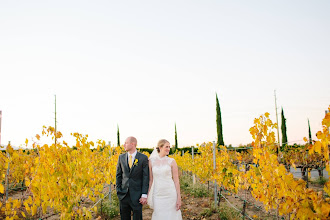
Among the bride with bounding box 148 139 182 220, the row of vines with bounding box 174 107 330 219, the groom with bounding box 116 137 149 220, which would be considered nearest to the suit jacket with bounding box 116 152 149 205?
the groom with bounding box 116 137 149 220

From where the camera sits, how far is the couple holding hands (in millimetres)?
3900

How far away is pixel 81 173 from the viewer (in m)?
3.64

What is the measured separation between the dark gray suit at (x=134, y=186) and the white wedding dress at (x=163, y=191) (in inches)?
11.0

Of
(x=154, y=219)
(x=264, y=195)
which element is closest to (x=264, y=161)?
(x=264, y=195)

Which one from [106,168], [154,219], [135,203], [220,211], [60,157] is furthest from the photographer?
[106,168]

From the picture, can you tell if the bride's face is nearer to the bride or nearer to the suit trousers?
the bride

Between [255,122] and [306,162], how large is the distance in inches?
415

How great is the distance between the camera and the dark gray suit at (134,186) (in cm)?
387

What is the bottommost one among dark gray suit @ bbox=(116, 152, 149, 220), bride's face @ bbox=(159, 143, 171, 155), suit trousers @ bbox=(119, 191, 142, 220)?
suit trousers @ bbox=(119, 191, 142, 220)

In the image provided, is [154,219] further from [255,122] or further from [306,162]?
[306,162]

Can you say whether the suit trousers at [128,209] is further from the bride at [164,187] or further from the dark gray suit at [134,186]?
the bride at [164,187]

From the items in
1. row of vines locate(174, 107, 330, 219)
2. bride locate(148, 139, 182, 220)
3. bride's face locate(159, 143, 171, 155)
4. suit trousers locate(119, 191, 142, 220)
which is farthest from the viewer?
bride locate(148, 139, 182, 220)

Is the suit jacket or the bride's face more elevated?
the bride's face

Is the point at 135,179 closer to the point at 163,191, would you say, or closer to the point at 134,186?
the point at 134,186
